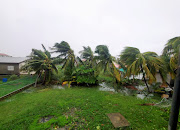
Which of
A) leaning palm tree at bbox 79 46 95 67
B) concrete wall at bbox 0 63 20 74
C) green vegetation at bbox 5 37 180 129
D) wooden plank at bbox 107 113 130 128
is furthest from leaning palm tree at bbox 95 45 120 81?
concrete wall at bbox 0 63 20 74

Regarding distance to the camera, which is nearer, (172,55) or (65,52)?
(172,55)

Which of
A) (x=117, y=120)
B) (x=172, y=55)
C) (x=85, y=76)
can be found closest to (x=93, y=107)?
(x=117, y=120)

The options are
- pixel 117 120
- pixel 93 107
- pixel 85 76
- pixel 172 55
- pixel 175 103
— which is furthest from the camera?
pixel 85 76

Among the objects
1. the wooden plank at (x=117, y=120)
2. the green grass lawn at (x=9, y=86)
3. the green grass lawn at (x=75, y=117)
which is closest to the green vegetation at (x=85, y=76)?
the green grass lawn at (x=75, y=117)

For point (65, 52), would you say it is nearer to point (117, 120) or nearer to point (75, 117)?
point (75, 117)

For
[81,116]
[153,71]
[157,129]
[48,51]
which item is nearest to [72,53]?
[48,51]

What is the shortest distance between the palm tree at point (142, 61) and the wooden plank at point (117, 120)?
3.83 meters

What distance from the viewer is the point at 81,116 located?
10.1 ft

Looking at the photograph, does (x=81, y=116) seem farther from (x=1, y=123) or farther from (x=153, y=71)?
(x=153, y=71)

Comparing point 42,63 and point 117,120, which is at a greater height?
point 42,63

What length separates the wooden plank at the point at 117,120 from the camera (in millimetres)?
2631

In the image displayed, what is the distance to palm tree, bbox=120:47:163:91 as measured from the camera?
17.8ft

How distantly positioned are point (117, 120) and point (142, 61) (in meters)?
4.70

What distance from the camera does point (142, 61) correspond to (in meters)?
5.71
